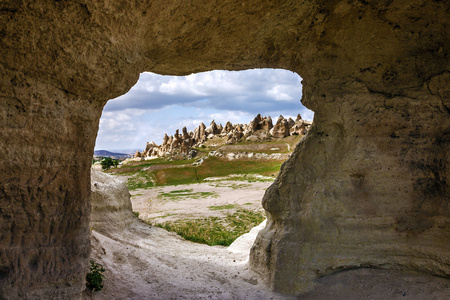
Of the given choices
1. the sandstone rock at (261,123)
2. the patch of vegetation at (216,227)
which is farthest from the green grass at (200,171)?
the patch of vegetation at (216,227)

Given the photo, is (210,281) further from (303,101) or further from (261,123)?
(261,123)

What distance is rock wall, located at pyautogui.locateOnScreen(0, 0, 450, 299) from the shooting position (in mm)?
3635

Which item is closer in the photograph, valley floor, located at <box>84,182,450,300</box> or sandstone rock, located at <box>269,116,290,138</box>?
valley floor, located at <box>84,182,450,300</box>

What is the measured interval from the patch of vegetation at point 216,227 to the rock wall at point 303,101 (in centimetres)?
486

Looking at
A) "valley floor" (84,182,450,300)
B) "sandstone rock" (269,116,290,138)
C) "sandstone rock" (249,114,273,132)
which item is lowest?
"valley floor" (84,182,450,300)

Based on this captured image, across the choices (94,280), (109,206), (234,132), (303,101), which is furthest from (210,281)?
(234,132)

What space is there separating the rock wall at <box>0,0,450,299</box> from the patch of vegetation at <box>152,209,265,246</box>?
4.86 metres

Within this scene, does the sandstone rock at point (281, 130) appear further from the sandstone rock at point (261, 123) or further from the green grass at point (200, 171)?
the green grass at point (200, 171)

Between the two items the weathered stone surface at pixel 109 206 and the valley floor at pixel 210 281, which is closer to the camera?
the valley floor at pixel 210 281

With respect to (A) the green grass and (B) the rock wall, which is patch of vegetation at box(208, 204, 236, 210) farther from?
(A) the green grass

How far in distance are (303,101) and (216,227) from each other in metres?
8.58

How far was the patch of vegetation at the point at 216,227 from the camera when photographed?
11.6 m

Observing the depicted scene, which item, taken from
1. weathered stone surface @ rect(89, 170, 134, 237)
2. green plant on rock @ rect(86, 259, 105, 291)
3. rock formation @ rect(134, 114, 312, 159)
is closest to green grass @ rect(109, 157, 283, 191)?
rock formation @ rect(134, 114, 312, 159)

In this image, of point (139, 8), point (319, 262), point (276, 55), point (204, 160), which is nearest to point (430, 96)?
point (276, 55)
